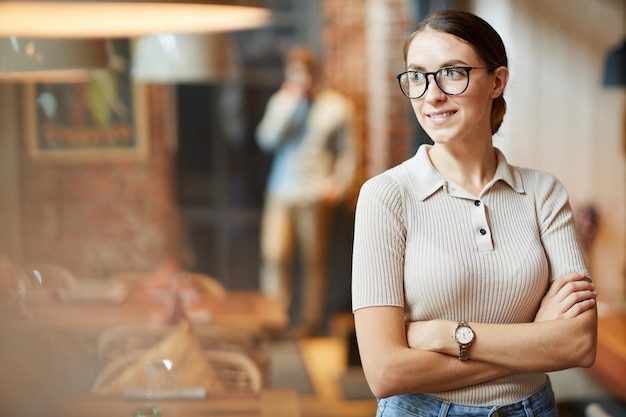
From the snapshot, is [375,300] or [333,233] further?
[333,233]

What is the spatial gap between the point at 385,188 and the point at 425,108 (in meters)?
0.18

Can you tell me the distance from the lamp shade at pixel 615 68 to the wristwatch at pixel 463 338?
2.93 meters

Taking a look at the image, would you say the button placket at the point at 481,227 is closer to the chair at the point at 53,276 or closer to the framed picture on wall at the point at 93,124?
the chair at the point at 53,276

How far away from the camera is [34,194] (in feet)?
20.8

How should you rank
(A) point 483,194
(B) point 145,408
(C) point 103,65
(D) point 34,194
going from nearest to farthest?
(A) point 483,194 < (B) point 145,408 < (C) point 103,65 < (D) point 34,194

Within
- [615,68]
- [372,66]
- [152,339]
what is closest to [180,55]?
[152,339]

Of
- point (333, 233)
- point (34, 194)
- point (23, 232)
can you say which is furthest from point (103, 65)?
point (333, 233)

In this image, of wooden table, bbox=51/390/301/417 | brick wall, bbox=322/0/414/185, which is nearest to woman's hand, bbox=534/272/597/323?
wooden table, bbox=51/390/301/417

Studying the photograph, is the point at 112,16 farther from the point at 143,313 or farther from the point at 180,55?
the point at 143,313

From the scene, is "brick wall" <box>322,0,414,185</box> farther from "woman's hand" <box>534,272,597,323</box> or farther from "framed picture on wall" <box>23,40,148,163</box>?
"woman's hand" <box>534,272,597,323</box>

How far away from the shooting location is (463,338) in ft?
6.14

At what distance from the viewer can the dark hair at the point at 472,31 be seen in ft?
6.23

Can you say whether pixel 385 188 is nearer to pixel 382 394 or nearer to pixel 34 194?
pixel 382 394

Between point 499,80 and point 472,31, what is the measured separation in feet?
0.41
